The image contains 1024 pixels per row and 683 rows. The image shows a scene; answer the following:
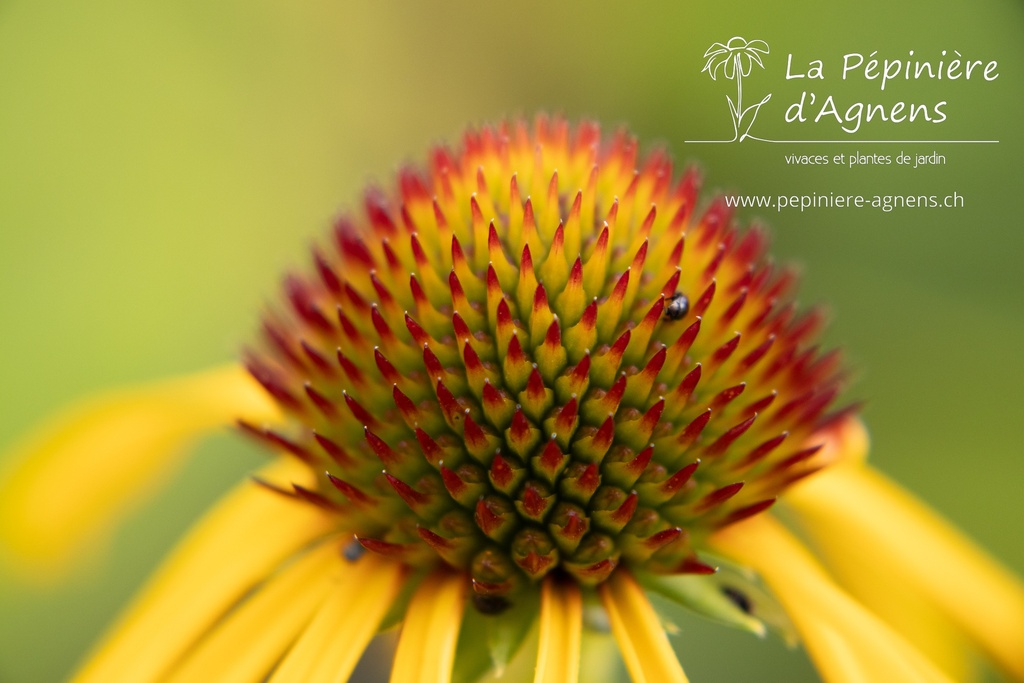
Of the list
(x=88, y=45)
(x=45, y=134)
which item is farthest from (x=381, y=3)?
(x=45, y=134)

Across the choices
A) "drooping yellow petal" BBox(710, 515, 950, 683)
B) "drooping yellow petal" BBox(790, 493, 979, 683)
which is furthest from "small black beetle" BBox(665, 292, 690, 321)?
"drooping yellow petal" BBox(790, 493, 979, 683)

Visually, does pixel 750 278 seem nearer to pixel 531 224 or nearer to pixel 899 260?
pixel 531 224

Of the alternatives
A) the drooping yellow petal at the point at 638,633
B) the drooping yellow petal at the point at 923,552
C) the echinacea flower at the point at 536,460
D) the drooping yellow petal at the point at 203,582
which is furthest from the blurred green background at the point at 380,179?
the drooping yellow petal at the point at 638,633

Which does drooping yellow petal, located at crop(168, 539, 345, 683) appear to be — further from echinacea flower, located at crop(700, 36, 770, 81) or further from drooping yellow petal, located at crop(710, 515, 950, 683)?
echinacea flower, located at crop(700, 36, 770, 81)

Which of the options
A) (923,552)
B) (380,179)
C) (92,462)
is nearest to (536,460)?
(923,552)

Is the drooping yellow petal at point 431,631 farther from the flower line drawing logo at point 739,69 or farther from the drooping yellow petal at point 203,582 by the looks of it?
the flower line drawing logo at point 739,69

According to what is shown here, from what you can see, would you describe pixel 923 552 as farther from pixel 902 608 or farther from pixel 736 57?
pixel 736 57
